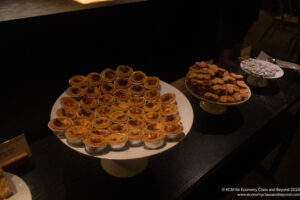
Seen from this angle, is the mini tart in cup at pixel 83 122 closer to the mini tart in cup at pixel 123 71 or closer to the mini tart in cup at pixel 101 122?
the mini tart in cup at pixel 101 122

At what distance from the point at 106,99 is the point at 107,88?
2.6 inches

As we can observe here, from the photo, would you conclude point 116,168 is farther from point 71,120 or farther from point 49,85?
point 49,85

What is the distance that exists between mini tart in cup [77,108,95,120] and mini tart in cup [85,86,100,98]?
8 centimetres

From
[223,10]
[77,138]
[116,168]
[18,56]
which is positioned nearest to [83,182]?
[116,168]

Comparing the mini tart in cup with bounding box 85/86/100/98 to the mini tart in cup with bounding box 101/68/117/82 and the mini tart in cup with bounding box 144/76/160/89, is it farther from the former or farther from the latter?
the mini tart in cup with bounding box 144/76/160/89

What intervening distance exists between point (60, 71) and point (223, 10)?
51.4 inches

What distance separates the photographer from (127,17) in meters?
1.15

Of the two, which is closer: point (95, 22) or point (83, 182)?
point (83, 182)

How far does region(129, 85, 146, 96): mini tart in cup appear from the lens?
0.97 m

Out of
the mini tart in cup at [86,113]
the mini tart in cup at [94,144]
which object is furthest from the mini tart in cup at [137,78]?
the mini tart in cup at [94,144]

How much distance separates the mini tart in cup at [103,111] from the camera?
87 centimetres

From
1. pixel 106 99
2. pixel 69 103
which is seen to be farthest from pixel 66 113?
pixel 106 99

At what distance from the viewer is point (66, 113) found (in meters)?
0.84

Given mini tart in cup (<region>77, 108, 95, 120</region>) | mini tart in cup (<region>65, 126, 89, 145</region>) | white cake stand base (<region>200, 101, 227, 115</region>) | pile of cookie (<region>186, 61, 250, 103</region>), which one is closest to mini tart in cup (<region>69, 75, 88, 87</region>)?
mini tart in cup (<region>77, 108, 95, 120</region>)
